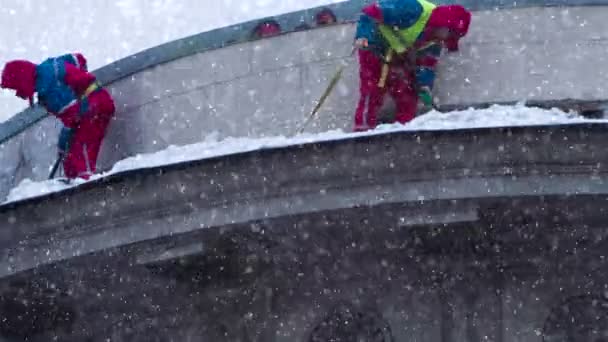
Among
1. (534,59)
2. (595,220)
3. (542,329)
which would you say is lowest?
(542,329)

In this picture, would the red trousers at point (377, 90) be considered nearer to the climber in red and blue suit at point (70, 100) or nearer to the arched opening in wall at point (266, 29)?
the arched opening in wall at point (266, 29)

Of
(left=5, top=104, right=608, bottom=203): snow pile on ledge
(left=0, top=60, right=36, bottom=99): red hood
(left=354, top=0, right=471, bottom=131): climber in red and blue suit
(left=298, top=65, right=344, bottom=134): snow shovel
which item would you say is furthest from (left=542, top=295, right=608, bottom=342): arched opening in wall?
(left=0, top=60, right=36, bottom=99): red hood

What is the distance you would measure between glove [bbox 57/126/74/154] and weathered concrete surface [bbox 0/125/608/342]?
5.04 feet

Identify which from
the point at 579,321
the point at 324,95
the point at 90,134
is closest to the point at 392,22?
the point at 324,95

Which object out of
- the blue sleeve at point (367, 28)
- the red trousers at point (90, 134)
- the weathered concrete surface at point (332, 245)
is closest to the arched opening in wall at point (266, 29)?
the blue sleeve at point (367, 28)

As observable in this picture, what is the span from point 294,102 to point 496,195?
2.47 meters

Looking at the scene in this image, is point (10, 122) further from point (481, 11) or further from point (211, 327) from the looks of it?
point (481, 11)

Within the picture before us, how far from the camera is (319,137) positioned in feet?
34.9

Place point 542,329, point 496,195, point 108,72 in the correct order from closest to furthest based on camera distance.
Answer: point 496,195 → point 542,329 → point 108,72

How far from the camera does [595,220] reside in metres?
10.6

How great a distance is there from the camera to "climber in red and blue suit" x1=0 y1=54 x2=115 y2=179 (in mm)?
12328

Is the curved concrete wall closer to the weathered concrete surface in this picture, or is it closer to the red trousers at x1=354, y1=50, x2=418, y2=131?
the red trousers at x1=354, y1=50, x2=418, y2=131

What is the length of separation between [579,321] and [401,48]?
2733 mm

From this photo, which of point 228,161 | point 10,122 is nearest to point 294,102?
point 228,161
